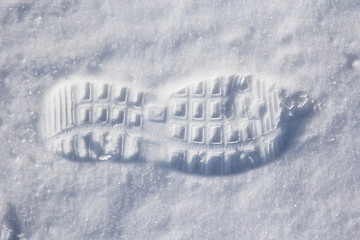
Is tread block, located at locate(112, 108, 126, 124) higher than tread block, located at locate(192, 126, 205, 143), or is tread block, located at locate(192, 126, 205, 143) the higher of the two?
tread block, located at locate(112, 108, 126, 124)

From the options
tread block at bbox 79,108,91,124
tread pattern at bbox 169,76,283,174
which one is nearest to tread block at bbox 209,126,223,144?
tread pattern at bbox 169,76,283,174

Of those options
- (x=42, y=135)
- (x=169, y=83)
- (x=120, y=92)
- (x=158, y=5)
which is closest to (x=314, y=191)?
(x=169, y=83)

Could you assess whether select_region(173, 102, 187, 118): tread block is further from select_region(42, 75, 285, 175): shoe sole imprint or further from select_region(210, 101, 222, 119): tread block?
select_region(210, 101, 222, 119): tread block

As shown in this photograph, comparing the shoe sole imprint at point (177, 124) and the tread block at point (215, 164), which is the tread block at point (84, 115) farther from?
the tread block at point (215, 164)

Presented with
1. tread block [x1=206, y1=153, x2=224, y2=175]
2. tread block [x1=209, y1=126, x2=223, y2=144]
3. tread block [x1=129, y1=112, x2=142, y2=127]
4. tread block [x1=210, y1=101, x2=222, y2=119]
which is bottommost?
tread block [x1=206, y1=153, x2=224, y2=175]

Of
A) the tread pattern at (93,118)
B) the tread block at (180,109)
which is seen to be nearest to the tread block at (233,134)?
the tread block at (180,109)

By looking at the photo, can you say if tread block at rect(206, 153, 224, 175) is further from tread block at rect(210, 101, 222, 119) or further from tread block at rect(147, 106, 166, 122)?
tread block at rect(147, 106, 166, 122)
